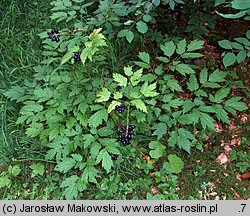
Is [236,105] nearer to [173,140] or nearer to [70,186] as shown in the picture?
[173,140]

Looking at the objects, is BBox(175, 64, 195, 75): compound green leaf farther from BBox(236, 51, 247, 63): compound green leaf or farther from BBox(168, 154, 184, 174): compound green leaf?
BBox(168, 154, 184, 174): compound green leaf

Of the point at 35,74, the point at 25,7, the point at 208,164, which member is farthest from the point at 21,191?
the point at 25,7

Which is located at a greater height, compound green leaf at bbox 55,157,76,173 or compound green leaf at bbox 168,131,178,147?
compound green leaf at bbox 168,131,178,147

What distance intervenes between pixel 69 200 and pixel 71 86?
0.92m

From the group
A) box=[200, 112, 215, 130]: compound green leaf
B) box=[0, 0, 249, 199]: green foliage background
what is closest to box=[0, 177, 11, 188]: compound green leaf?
box=[0, 0, 249, 199]: green foliage background

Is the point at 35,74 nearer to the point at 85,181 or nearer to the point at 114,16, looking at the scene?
the point at 114,16

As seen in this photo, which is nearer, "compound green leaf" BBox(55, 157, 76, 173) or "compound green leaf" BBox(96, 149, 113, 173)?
"compound green leaf" BBox(96, 149, 113, 173)

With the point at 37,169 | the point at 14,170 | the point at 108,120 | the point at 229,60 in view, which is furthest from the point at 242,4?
the point at 14,170

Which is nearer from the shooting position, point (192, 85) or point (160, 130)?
point (160, 130)

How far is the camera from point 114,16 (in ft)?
9.87

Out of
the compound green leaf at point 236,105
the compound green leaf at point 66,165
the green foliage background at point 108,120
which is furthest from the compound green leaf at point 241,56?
the compound green leaf at point 66,165

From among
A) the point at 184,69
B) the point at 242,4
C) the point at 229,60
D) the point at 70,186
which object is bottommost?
the point at 70,186

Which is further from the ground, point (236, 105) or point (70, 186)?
point (236, 105)

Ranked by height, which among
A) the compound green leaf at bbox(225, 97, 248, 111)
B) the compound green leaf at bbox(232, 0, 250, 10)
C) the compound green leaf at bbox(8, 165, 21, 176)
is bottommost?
the compound green leaf at bbox(8, 165, 21, 176)
